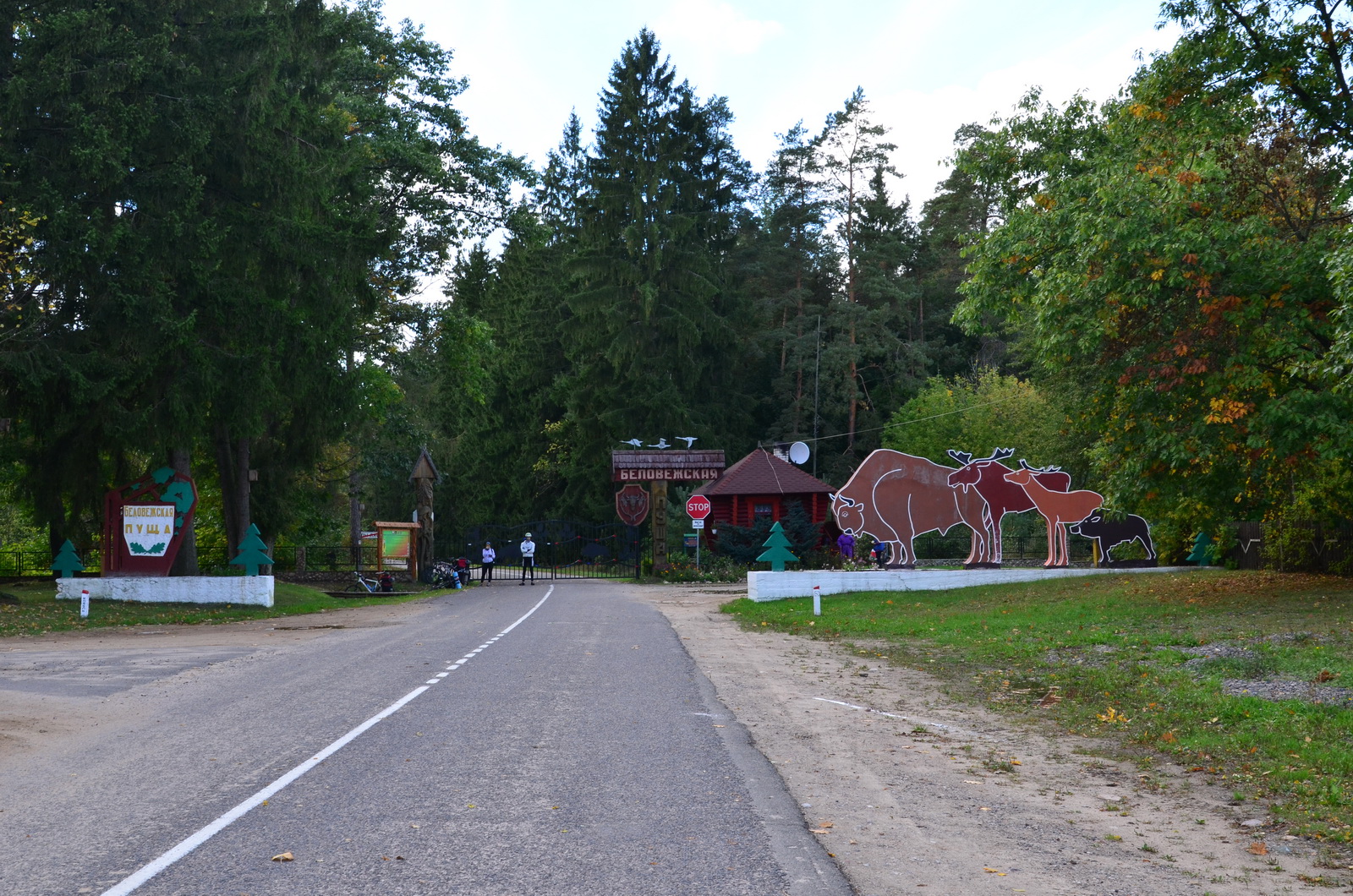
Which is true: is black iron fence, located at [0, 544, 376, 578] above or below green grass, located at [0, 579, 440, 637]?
above

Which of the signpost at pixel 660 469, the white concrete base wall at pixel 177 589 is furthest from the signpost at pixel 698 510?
the white concrete base wall at pixel 177 589

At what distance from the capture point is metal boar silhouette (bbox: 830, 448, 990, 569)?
2814cm

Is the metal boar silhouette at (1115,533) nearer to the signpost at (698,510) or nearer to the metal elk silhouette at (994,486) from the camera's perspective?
the metal elk silhouette at (994,486)

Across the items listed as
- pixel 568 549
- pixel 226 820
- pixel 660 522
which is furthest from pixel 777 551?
pixel 568 549

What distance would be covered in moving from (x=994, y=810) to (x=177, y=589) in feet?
76.2

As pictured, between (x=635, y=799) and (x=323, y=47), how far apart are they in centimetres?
2666

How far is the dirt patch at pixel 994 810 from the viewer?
5535 mm

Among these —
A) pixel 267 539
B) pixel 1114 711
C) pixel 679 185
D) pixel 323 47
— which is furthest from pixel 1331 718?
pixel 679 185

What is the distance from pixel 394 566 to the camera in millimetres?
39281

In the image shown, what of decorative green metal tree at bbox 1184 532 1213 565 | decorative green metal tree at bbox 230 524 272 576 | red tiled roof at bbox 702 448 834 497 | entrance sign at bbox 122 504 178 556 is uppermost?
red tiled roof at bbox 702 448 834 497

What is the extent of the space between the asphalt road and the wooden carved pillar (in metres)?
28.0

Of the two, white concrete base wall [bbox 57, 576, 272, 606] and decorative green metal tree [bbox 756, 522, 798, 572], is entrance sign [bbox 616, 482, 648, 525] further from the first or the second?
white concrete base wall [bbox 57, 576, 272, 606]

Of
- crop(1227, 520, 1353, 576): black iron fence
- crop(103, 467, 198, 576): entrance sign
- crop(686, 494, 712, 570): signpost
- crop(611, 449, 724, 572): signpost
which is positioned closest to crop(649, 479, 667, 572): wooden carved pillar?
crop(611, 449, 724, 572): signpost

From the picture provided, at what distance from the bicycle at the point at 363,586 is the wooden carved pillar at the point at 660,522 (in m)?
11.0
